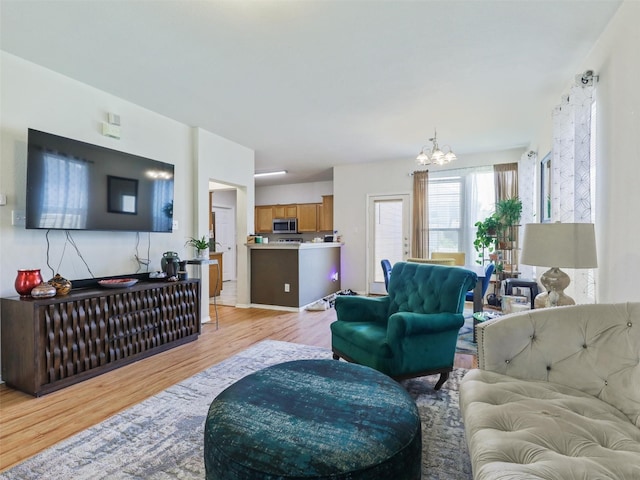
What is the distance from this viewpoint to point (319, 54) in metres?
2.66

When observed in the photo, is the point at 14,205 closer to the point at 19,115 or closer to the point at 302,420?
the point at 19,115

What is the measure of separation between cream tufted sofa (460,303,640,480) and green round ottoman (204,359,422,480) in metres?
0.28

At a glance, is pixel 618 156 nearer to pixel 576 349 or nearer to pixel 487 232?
pixel 576 349

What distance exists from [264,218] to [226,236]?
48.6 inches

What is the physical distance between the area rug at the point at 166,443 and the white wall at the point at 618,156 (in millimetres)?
1321

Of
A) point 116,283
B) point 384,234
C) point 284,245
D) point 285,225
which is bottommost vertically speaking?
point 116,283

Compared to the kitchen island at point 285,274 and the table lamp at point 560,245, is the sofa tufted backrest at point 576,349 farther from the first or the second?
the kitchen island at point 285,274

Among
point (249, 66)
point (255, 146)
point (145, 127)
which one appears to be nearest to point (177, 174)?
point (145, 127)

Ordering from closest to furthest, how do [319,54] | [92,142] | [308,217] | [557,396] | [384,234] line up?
[557,396] < [319,54] < [92,142] < [384,234] < [308,217]

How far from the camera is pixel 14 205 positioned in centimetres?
271

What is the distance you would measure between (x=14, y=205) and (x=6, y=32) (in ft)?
4.26

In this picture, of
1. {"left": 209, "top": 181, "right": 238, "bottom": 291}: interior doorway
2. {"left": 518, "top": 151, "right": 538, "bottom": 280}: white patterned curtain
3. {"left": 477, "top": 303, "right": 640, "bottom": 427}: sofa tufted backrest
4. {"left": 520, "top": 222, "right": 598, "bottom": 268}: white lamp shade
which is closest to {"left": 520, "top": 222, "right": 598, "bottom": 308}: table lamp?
{"left": 520, "top": 222, "right": 598, "bottom": 268}: white lamp shade

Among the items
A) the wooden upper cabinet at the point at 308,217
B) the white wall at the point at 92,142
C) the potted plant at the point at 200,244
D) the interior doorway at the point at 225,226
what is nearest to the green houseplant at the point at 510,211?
the wooden upper cabinet at the point at 308,217

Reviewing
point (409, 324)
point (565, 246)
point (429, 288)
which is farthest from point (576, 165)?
point (409, 324)
